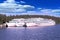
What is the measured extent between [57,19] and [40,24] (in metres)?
25.3

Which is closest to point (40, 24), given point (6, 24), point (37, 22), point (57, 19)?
point (37, 22)

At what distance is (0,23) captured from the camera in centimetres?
5141

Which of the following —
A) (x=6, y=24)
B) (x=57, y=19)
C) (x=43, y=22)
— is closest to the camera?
(x=6, y=24)

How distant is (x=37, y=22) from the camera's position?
53.4m

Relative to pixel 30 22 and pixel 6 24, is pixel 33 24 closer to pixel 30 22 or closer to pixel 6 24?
pixel 30 22

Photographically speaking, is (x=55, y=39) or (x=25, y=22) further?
(x=25, y=22)

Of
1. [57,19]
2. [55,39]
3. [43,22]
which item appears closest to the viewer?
[55,39]

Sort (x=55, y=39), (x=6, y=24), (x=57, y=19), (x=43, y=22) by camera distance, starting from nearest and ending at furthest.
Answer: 1. (x=55, y=39)
2. (x=6, y=24)
3. (x=43, y=22)
4. (x=57, y=19)

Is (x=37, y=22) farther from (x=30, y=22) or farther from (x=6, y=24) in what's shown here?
(x=6, y=24)

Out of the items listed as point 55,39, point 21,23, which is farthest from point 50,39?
point 21,23

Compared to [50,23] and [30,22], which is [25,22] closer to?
[30,22]

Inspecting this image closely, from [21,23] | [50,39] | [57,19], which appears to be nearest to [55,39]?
[50,39]

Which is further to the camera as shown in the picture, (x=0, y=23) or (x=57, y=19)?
(x=57, y=19)

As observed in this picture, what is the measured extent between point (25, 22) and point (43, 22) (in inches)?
181
